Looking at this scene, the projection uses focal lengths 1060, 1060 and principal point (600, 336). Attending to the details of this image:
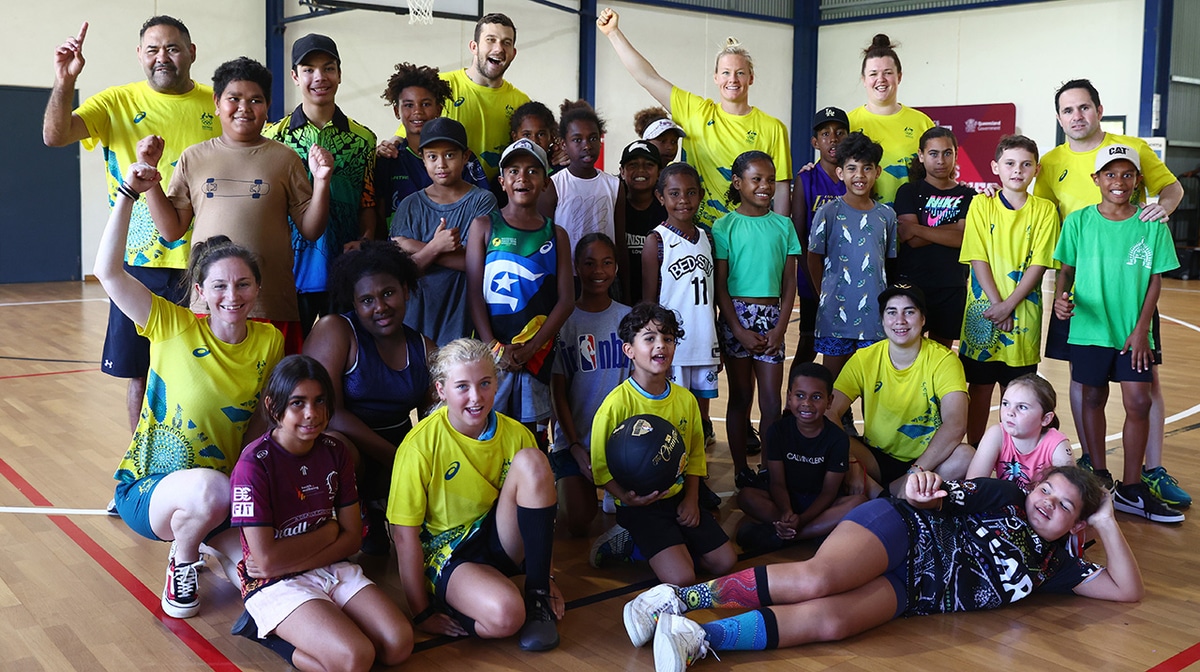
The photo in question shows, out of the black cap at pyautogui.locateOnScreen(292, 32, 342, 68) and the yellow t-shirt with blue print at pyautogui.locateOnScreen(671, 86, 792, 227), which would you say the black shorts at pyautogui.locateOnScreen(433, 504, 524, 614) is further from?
the yellow t-shirt with blue print at pyautogui.locateOnScreen(671, 86, 792, 227)

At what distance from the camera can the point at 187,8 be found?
11383 millimetres

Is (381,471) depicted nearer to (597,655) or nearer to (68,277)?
(597,655)

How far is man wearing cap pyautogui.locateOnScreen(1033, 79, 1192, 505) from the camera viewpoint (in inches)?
167

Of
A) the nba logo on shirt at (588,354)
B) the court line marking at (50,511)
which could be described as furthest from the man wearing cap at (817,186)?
the court line marking at (50,511)

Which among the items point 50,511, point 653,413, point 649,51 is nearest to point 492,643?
point 653,413

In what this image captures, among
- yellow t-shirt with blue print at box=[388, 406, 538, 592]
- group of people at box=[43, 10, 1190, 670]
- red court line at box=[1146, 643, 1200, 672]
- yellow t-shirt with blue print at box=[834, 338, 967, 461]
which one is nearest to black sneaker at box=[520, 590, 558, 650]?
group of people at box=[43, 10, 1190, 670]

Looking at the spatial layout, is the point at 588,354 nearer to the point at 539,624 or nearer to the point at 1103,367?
the point at 539,624

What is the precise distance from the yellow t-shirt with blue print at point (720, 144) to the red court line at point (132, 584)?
8.63ft

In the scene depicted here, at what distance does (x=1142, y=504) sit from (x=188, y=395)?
347cm

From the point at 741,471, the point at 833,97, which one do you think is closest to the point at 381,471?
the point at 741,471

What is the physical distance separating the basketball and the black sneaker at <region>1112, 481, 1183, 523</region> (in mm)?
1862

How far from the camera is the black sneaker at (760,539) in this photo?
367 cm

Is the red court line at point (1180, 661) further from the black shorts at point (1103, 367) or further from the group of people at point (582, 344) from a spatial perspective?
the black shorts at point (1103, 367)

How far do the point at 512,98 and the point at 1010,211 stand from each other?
213 centimetres
